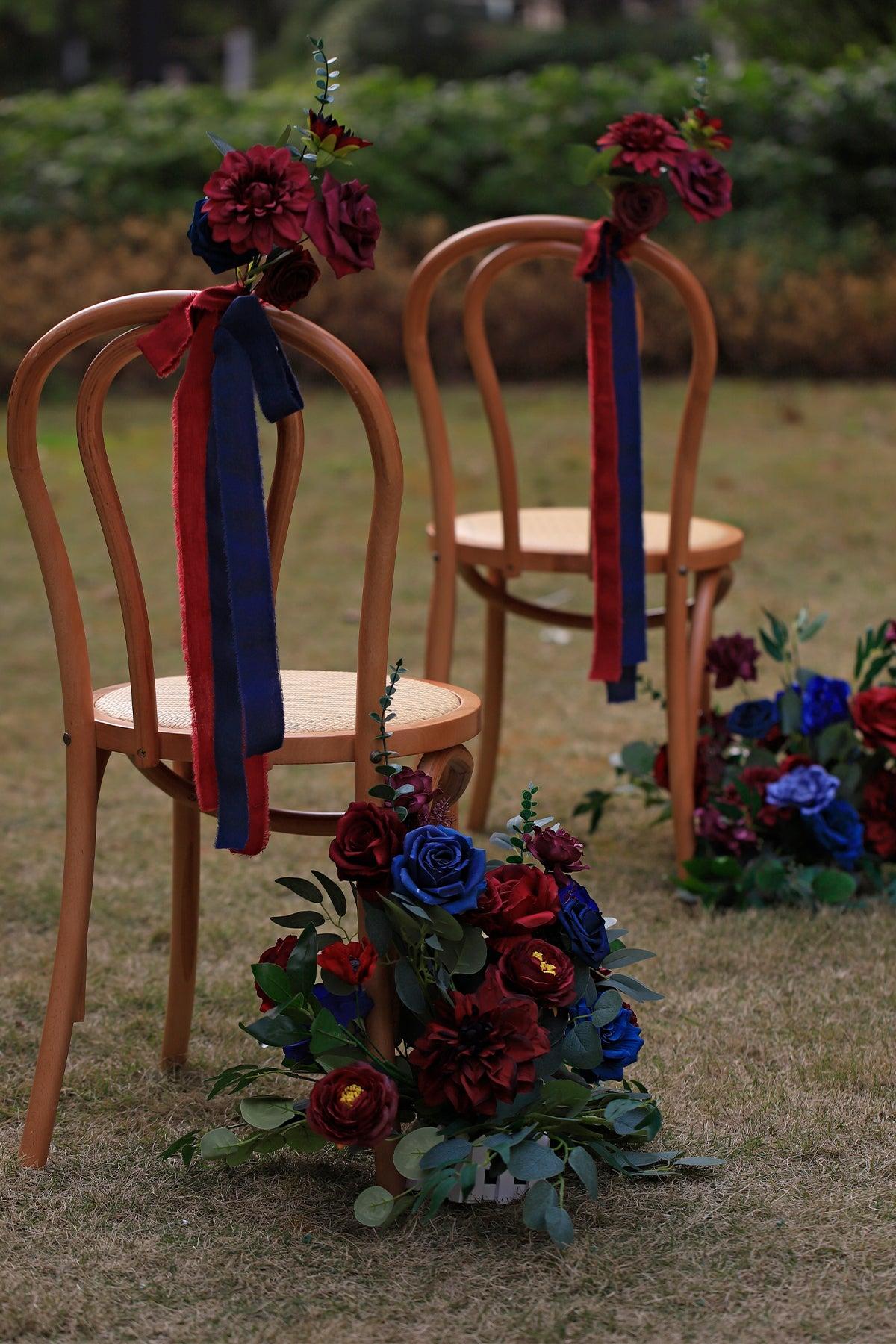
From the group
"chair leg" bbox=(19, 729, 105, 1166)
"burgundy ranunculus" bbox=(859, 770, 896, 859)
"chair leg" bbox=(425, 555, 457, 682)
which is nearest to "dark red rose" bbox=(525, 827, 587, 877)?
"chair leg" bbox=(19, 729, 105, 1166)

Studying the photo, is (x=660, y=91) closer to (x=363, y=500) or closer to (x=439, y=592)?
(x=363, y=500)

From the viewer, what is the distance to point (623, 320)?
9.22 feet

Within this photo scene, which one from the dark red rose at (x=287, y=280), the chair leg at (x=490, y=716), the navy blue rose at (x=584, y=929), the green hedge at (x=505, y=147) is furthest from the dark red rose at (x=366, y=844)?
the green hedge at (x=505, y=147)

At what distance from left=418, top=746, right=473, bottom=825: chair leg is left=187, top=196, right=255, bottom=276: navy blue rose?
0.64 metres

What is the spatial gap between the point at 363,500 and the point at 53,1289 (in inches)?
217

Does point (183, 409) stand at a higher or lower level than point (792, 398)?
higher

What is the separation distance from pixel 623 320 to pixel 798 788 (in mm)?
910

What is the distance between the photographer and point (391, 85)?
29.1 feet

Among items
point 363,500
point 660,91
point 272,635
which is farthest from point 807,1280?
point 660,91

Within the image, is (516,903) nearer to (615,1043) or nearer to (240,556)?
(615,1043)

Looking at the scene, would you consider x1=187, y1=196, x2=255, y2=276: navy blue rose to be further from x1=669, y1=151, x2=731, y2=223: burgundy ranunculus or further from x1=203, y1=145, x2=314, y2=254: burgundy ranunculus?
x1=669, y1=151, x2=731, y2=223: burgundy ranunculus

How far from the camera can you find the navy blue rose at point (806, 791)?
2.96 metres

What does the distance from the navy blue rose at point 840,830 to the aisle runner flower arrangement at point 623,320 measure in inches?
16.8

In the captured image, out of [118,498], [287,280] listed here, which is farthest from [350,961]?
[287,280]
